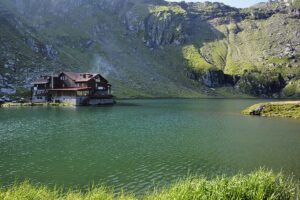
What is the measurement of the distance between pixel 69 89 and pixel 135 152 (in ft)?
363

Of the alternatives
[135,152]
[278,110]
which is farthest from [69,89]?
[135,152]

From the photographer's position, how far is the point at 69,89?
15400 centimetres

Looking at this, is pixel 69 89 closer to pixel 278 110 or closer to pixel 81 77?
pixel 81 77

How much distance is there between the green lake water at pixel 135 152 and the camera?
36781mm

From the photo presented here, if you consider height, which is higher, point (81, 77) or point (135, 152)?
point (81, 77)

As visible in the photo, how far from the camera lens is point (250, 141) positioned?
61438 millimetres

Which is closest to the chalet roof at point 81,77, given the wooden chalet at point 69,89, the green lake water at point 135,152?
the wooden chalet at point 69,89

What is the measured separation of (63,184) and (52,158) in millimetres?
12243

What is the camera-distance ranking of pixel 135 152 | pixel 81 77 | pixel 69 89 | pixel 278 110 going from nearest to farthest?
pixel 135 152, pixel 278 110, pixel 69 89, pixel 81 77

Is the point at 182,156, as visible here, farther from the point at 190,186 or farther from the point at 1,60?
the point at 1,60

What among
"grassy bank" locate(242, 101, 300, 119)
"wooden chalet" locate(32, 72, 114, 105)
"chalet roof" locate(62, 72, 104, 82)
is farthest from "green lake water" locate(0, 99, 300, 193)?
"chalet roof" locate(62, 72, 104, 82)

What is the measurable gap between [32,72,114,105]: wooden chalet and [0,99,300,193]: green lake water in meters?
72.2

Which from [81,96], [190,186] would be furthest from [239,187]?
[81,96]

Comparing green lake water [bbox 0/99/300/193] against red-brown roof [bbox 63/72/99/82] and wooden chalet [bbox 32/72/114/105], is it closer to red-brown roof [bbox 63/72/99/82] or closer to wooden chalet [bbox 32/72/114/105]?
wooden chalet [bbox 32/72/114/105]
